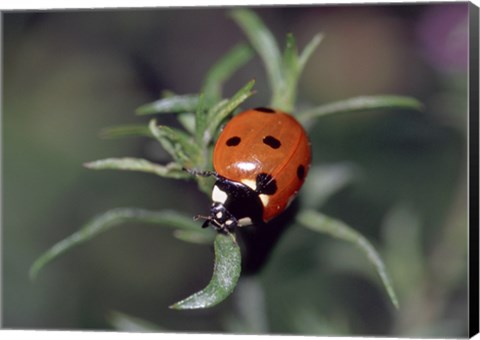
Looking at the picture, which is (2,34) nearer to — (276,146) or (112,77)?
(112,77)

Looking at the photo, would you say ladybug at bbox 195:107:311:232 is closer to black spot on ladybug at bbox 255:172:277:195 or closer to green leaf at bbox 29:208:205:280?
black spot on ladybug at bbox 255:172:277:195

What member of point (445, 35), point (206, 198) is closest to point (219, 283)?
point (206, 198)

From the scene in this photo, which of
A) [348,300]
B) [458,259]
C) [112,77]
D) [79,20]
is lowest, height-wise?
[348,300]

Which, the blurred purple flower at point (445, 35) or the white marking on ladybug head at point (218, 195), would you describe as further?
the blurred purple flower at point (445, 35)

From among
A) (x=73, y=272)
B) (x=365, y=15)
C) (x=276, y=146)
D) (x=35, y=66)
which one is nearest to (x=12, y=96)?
(x=35, y=66)

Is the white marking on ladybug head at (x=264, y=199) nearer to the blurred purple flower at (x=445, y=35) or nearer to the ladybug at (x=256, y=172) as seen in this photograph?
the ladybug at (x=256, y=172)

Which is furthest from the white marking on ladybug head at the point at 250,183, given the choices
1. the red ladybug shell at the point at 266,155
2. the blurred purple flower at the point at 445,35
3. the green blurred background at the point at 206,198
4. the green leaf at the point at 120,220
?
the blurred purple flower at the point at 445,35
